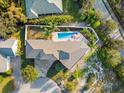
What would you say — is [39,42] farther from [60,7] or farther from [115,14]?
[115,14]

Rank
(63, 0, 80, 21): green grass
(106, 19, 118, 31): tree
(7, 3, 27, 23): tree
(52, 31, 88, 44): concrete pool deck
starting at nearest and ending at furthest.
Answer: (7, 3, 27, 23): tree, (106, 19, 118, 31): tree, (52, 31, 88, 44): concrete pool deck, (63, 0, 80, 21): green grass

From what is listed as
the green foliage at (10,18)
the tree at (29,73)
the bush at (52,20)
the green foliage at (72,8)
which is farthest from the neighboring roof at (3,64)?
the green foliage at (72,8)

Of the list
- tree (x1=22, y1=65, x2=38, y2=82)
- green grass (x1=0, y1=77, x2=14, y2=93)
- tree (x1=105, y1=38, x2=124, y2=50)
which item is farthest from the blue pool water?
green grass (x1=0, y1=77, x2=14, y2=93)

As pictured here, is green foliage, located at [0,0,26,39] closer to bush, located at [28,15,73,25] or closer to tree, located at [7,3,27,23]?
tree, located at [7,3,27,23]

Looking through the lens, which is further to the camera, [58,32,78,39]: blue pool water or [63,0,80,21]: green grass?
[63,0,80,21]: green grass

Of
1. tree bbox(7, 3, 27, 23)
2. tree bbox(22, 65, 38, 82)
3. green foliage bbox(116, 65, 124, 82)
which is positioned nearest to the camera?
tree bbox(22, 65, 38, 82)

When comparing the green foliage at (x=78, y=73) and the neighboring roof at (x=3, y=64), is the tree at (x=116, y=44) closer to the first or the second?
the green foliage at (x=78, y=73)

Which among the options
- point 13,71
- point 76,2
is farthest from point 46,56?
point 76,2

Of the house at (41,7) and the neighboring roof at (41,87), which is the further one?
the neighboring roof at (41,87)
